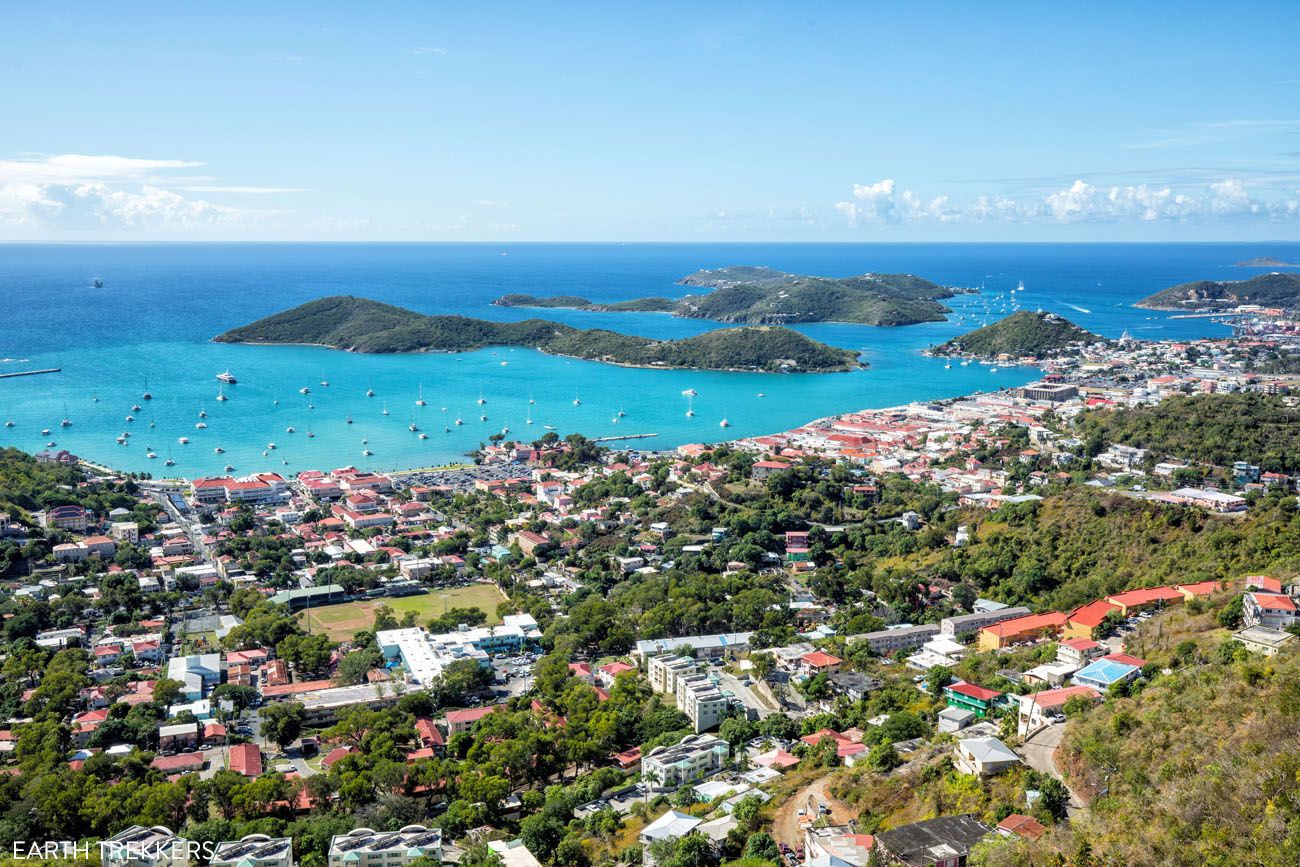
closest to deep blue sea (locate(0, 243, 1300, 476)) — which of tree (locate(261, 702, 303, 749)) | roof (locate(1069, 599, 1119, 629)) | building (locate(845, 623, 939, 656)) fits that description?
tree (locate(261, 702, 303, 749))

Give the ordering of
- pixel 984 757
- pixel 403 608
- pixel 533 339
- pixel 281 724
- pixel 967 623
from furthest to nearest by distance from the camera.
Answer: pixel 533 339 < pixel 403 608 < pixel 967 623 < pixel 281 724 < pixel 984 757

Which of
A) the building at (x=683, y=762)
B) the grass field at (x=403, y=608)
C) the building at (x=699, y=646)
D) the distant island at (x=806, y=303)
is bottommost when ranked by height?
the grass field at (x=403, y=608)

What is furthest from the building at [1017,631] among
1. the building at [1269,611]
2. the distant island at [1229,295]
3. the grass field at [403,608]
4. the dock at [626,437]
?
the distant island at [1229,295]

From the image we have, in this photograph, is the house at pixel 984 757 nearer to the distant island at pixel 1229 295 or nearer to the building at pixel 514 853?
the building at pixel 514 853

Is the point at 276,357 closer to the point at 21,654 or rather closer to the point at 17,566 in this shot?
the point at 17,566

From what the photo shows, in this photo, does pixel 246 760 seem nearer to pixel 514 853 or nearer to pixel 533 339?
pixel 514 853

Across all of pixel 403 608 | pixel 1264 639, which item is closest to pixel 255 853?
pixel 403 608
